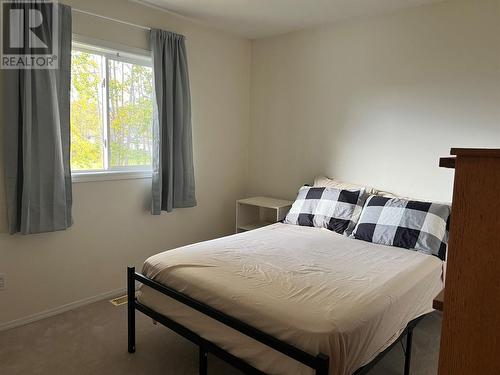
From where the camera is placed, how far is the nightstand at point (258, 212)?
370 cm

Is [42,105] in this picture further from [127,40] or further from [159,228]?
[159,228]

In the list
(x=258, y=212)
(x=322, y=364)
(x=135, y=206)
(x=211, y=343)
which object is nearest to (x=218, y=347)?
(x=211, y=343)

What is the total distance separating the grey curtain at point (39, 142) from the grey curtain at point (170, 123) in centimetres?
74

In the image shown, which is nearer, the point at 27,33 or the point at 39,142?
the point at 27,33

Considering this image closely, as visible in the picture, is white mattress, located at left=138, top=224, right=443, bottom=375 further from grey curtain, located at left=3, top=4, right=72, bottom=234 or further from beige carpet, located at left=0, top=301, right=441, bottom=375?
grey curtain, located at left=3, top=4, right=72, bottom=234

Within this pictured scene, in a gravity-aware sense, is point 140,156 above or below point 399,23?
below

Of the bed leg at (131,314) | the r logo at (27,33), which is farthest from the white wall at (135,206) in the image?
the bed leg at (131,314)

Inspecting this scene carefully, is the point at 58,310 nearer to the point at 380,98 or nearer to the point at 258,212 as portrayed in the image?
the point at 258,212

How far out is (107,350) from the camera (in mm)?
2346

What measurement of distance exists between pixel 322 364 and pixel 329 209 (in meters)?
1.87

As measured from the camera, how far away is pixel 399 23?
308 centimetres

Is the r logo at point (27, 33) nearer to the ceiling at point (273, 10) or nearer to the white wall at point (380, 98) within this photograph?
the ceiling at point (273, 10)

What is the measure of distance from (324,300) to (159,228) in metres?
2.12

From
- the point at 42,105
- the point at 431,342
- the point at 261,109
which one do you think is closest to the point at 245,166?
the point at 261,109
